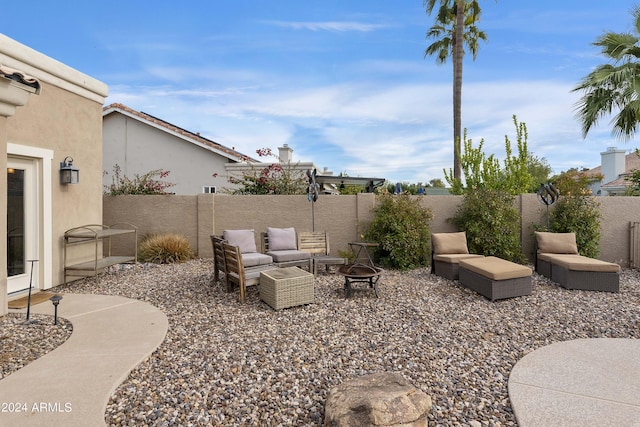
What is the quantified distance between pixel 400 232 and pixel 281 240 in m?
2.74

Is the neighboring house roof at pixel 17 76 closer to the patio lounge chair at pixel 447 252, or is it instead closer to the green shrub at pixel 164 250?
the green shrub at pixel 164 250

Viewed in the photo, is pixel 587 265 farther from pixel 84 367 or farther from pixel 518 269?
pixel 84 367

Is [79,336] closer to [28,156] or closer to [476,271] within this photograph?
[28,156]

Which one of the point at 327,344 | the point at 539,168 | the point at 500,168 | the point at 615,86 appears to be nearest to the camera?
the point at 327,344

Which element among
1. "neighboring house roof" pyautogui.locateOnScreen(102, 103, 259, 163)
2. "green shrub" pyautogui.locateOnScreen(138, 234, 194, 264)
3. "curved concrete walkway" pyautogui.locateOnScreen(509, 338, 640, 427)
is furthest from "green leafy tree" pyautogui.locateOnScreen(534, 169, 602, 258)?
"neighboring house roof" pyautogui.locateOnScreen(102, 103, 259, 163)

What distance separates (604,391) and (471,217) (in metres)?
6.04

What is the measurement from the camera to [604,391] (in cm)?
294

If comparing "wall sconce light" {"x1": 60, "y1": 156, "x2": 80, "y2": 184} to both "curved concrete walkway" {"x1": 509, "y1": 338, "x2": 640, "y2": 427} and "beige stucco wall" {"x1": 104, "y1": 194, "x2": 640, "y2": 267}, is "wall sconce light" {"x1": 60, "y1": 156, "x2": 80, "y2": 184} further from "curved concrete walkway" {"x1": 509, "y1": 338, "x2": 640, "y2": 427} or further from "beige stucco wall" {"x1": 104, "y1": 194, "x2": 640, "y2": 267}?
"curved concrete walkway" {"x1": 509, "y1": 338, "x2": 640, "y2": 427}

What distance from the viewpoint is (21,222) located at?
5961 millimetres

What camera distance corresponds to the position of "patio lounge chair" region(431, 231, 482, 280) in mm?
7230

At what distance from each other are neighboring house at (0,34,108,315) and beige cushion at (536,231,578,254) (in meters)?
9.57

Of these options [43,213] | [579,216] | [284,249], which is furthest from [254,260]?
[579,216]

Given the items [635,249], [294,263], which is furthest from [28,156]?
[635,249]

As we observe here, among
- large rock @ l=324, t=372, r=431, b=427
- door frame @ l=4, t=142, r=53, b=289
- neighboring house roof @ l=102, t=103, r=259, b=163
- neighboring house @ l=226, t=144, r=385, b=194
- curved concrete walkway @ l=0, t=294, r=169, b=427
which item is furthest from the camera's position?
neighboring house roof @ l=102, t=103, r=259, b=163
